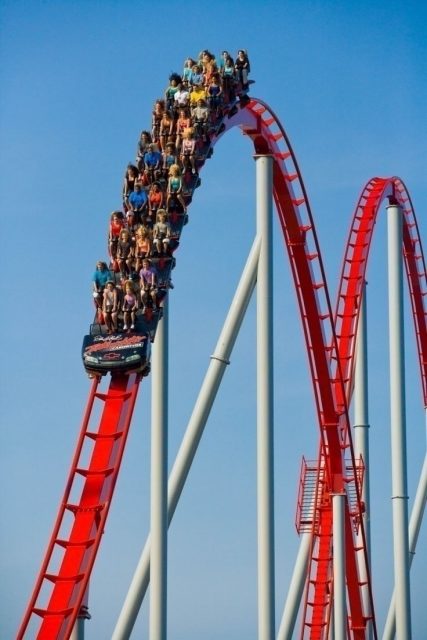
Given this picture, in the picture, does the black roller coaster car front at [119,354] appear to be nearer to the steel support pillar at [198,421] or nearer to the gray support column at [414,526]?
the steel support pillar at [198,421]

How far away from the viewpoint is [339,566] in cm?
1536

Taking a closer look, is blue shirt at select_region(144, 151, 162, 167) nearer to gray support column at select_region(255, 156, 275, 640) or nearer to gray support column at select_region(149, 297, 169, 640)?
gray support column at select_region(255, 156, 275, 640)

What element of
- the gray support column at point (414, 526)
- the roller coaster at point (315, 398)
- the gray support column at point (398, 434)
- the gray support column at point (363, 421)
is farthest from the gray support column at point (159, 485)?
the gray support column at point (414, 526)

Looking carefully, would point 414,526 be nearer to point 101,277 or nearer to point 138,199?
point 138,199

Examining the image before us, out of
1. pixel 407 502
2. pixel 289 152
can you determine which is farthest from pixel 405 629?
pixel 289 152

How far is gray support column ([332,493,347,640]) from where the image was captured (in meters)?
15.1

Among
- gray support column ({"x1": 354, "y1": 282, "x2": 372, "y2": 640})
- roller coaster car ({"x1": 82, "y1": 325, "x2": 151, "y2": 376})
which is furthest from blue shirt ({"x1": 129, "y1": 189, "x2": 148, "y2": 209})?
gray support column ({"x1": 354, "y1": 282, "x2": 372, "y2": 640})

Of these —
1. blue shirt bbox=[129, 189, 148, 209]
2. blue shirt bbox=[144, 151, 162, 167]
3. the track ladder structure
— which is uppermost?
blue shirt bbox=[144, 151, 162, 167]

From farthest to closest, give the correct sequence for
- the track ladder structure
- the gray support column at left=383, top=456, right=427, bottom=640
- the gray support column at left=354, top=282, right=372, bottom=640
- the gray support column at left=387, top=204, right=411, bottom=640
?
1. the gray support column at left=383, top=456, right=427, bottom=640
2. the gray support column at left=354, top=282, right=372, bottom=640
3. the gray support column at left=387, top=204, right=411, bottom=640
4. the track ladder structure

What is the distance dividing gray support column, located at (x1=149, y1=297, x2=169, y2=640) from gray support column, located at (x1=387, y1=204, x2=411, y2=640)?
5.84 m

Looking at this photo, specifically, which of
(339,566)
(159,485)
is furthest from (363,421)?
(159,485)

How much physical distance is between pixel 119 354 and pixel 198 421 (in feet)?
6.68

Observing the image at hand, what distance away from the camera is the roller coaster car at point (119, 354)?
11.0 metres

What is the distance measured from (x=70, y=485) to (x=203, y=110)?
12.0ft
